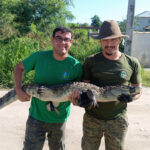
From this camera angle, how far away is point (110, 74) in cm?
284

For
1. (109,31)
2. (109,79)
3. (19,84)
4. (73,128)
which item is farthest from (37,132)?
(73,128)

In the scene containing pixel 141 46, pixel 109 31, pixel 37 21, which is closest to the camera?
pixel 109 31

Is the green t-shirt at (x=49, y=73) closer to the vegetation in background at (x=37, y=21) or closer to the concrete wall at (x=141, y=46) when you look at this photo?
the vegetation in background at (x=37, y=21)

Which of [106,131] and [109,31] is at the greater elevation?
[109,31]

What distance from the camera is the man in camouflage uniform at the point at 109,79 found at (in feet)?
9.28

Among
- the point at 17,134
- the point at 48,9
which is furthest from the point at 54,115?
the point at 48,9

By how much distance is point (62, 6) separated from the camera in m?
14.2

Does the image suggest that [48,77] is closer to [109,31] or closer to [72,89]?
[72,89]

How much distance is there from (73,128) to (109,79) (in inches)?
85.9

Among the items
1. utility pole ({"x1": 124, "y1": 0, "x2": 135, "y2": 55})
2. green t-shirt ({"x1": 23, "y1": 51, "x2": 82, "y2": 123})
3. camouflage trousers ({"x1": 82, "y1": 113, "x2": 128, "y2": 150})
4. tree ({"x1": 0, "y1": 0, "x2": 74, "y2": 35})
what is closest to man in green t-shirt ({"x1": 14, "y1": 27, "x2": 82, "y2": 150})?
green t-shirt ({"x1": 23, "y1": 51, "x2": 82, "y2": 123})

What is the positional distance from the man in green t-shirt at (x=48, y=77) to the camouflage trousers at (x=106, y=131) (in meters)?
0.36

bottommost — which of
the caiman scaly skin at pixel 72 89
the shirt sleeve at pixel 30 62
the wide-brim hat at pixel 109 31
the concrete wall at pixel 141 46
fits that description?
the concrete wall at pixel 141 46

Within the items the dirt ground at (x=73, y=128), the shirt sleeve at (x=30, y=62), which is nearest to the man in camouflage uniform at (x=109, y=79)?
the shirt sleeve at (x=30, y=62)

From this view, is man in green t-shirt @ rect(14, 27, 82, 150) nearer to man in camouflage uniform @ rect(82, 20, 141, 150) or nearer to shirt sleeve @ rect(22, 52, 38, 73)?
shirt sleeve @ rect(22, 52, 38, 73)
